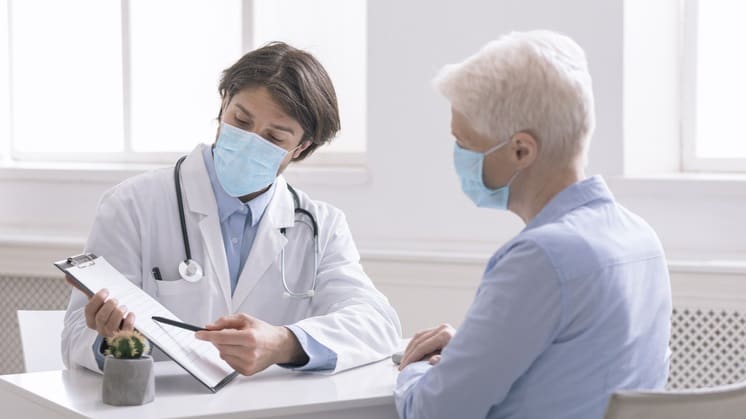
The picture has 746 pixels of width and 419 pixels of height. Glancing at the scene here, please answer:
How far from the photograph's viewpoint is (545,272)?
1.50m

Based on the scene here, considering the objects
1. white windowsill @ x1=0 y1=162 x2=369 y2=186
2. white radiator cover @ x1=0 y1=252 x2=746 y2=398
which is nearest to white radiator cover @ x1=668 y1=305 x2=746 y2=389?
white radiator cover @ x1=0 y1=252 x2=746 y2=398

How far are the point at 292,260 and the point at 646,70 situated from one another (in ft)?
4.92

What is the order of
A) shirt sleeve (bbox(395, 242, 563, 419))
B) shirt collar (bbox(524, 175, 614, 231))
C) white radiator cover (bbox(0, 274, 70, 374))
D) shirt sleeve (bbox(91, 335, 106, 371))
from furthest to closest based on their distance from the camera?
white radiator cover (bbox(0, 274, 70, 374)) < shirt sleeve (bbox(91, 335, 106, 371)) < shirt collar (bbox(524, 175, 614, 231)) < shirt sleeve (bbox(395, 242, 563, 419))

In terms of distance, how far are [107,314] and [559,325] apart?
80cm

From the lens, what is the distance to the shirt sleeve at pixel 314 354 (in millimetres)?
1980

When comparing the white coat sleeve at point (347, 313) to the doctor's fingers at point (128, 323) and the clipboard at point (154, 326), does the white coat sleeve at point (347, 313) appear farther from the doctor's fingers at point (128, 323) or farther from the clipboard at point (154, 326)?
the doctor's fingers at point (128, 323)

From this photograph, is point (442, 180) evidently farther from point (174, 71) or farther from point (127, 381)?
point (127, 381)

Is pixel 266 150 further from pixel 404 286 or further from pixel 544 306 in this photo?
pixel 404 286

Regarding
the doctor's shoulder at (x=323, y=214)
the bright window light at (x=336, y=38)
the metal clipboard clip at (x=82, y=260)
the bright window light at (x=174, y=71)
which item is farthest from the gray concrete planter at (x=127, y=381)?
the bright window light at (x=174, y=71)

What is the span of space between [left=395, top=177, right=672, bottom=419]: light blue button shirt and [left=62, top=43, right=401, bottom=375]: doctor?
512 mm

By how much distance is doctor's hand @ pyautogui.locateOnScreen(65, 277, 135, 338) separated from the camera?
6.04 feet

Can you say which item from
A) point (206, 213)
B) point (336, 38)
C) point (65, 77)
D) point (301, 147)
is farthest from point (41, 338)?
point (65, 77)

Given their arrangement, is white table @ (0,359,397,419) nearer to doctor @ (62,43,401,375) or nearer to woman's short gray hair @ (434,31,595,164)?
doctor @ (62,43,401,375)

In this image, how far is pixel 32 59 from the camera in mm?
4418
